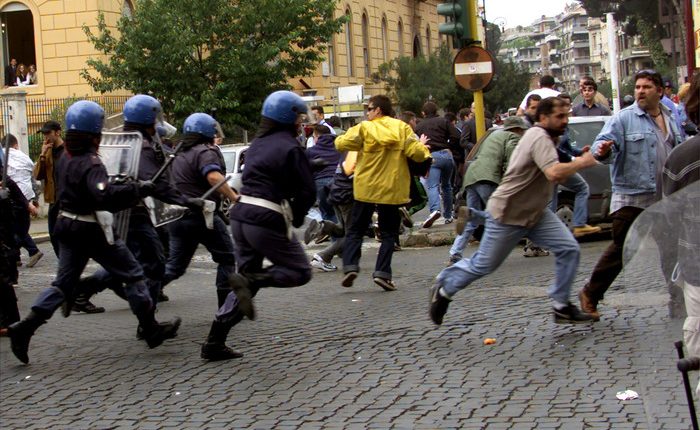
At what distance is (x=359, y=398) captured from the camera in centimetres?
625

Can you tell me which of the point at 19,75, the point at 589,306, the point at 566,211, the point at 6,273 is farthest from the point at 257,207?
the point at 19,75

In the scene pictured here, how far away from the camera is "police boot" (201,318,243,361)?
7.31 metres

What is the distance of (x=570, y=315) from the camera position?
25.5ft

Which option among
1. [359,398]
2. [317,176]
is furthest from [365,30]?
[359,398]

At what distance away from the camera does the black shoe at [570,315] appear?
7777 mm

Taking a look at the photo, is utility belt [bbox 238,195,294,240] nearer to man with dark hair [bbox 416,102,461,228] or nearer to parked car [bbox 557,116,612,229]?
parked car [bbox 557,116,612,229]

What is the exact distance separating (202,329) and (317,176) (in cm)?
557

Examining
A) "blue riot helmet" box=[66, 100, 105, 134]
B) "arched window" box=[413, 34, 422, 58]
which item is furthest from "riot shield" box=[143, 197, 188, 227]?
"arched window" box=[413, 34, 422, 58]

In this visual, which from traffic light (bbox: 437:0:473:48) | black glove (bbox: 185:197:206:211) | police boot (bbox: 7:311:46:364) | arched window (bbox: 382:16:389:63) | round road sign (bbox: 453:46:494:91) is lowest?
police boot (bbox: 7:311:46:364)

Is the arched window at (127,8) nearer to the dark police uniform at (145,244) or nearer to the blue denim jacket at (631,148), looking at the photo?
the dark police uniform at (145,244)

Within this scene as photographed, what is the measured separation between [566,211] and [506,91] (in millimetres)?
39574

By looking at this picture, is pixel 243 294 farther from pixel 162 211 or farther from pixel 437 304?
pixel 162 211

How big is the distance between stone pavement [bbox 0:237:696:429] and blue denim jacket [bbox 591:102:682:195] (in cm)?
98

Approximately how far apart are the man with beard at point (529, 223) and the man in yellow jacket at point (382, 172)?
8.50 feet
